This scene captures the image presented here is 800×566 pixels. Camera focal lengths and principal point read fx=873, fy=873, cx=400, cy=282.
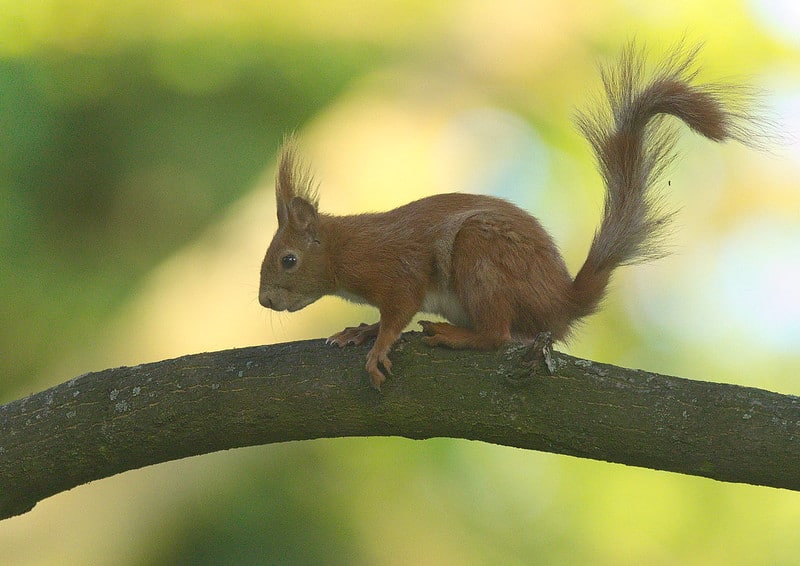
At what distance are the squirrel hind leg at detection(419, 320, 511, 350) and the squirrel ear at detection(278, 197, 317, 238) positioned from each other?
81 cm

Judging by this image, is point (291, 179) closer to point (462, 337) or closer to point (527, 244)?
point (527, 244)

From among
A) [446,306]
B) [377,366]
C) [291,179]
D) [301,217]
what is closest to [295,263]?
[301,217]

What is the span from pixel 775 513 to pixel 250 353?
4.30 meters

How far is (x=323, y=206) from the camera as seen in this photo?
4.93 meters

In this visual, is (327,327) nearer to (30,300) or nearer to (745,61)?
(30,300)

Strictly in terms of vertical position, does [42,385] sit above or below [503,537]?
above

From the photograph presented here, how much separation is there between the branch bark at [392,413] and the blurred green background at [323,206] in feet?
7.15

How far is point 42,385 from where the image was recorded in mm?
5789

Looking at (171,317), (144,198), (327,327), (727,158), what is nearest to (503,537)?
(327,327)

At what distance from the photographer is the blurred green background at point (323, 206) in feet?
17.6

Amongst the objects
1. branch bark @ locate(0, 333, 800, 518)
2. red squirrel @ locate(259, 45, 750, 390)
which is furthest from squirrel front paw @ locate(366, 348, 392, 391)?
red squirrel @ locate(259, 45, 750, 390)

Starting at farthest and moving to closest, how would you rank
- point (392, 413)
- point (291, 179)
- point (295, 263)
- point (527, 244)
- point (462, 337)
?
point (291, 179)
point (295, 263)
point (527, 244)
point (462, 337)
point (392, 413)

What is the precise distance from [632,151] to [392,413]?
1391 mm

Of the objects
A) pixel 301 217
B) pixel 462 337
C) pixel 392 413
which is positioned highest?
pixel 301 217
